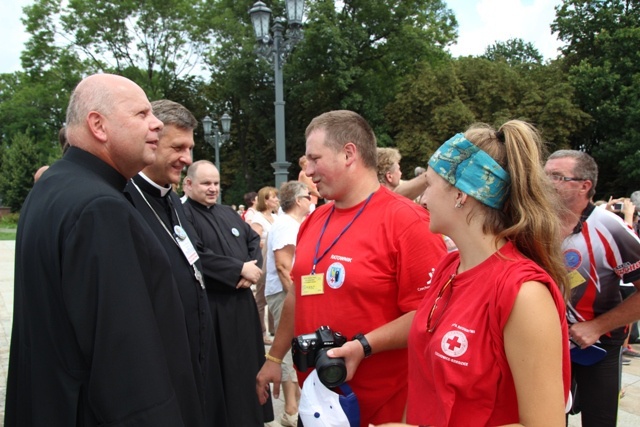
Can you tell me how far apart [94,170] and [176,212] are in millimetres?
1321

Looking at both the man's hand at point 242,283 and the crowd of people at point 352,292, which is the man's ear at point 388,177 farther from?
the crowd of people at point 352,292

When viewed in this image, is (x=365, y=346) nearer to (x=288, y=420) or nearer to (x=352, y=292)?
(x=352, y=292)

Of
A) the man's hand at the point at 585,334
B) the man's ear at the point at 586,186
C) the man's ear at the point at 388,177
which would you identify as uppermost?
the man's ear at the point at 388,177

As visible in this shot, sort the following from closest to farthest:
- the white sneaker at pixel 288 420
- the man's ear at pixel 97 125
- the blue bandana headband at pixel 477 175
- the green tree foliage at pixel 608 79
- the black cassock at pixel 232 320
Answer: the blue bandana headband at pixel 477 175 < the man's ear at pixel 97 125 < the black cassock at pixel 232 320 < the white sneaker at pixel 288 420 < the green tree foliage at pixel 608 79

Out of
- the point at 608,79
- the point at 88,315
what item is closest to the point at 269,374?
the point at 88,315

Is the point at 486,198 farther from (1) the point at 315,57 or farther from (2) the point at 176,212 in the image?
(1) the point at 315,57

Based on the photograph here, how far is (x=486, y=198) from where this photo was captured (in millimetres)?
1672

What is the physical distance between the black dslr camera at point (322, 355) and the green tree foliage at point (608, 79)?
1089 inches

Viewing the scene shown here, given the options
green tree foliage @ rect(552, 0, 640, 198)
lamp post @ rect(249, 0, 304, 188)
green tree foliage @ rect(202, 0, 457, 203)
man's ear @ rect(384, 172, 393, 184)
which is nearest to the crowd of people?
man's ear @ rect(384, 172, 393, 184)

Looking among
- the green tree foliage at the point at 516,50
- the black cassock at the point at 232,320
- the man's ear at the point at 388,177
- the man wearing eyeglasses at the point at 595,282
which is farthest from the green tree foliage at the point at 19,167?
the green tree foliage at the point at 516,50

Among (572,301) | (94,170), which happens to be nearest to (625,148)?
(572,301)

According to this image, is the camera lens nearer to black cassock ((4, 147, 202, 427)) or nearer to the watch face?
the watch face

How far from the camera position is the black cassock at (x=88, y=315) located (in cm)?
154

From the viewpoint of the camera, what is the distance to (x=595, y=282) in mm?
2877
